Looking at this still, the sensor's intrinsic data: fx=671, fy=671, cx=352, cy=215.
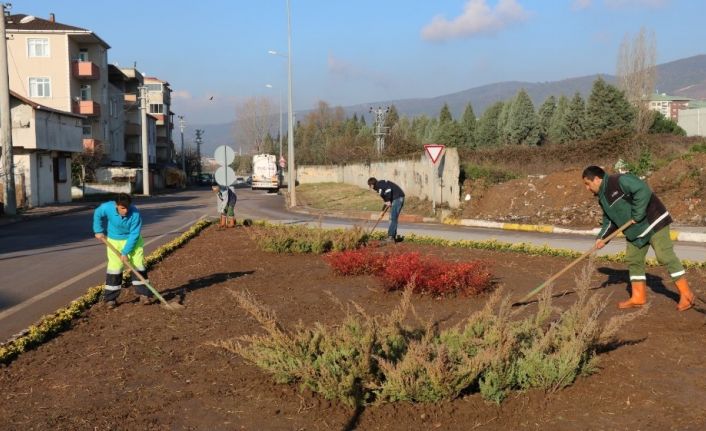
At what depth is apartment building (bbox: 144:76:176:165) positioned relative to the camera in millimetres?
97250

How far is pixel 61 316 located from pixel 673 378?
234 inches

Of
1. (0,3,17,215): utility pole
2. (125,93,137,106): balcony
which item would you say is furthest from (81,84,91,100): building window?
(0,3,17,215): utility pole

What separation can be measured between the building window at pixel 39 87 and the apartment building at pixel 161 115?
4458 cm

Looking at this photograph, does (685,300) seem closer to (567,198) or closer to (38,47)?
(567,198)

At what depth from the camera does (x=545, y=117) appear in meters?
57.8

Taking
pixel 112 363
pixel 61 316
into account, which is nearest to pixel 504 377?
pixel 112 363

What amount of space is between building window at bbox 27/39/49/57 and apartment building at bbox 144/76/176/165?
147 ft

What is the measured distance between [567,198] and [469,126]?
41641 mm

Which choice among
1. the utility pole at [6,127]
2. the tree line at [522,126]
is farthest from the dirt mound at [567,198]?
the utility pole at [6,127]

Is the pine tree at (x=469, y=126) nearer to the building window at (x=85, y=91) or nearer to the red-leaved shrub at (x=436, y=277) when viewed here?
the building window at (x=85, y=91)

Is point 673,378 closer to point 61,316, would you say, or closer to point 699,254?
point 61,316

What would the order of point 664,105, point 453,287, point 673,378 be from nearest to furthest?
point 673,378 < point 453,287 < point 664,105

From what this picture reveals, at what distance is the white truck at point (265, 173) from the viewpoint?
188 feet

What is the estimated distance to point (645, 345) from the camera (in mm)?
5699
